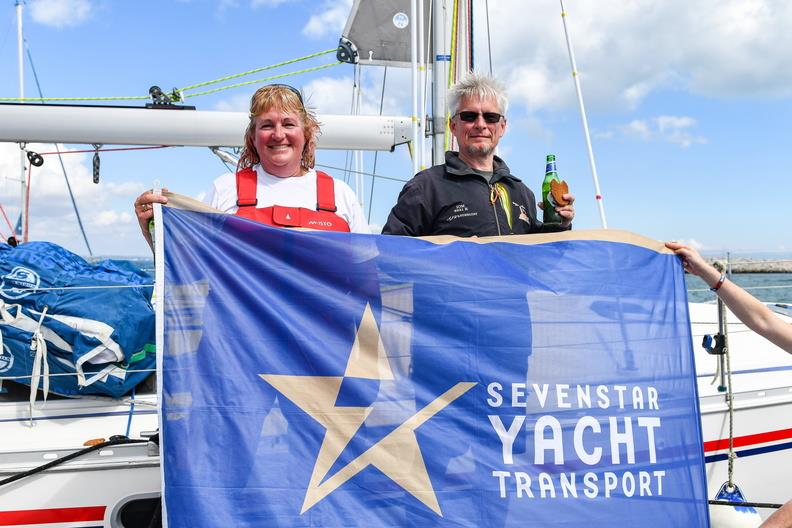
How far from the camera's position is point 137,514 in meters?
3.17

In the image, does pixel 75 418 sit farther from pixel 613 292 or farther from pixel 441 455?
pixel 613 292

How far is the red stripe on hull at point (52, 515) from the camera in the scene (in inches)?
119

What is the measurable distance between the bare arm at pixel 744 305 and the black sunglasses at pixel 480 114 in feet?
3.61

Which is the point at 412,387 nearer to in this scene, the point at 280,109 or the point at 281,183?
the point at 281,183

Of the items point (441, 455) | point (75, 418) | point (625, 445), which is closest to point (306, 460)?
point (441, 455)

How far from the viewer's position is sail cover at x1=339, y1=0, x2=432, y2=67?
662 centimetres

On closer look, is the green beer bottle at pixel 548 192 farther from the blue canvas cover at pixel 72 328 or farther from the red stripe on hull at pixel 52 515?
the red stripe on hull at pixel 52 515

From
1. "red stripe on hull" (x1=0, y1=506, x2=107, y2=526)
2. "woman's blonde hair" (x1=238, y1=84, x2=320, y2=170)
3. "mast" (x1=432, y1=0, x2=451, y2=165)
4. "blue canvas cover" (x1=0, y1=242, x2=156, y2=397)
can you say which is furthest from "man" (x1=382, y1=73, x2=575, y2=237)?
"mast" (x1=432, y1=0, x2=451, y2=165)

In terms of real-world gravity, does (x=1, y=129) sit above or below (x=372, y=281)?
above

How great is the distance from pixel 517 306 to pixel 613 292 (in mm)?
511

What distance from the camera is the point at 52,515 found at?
10.1 feet

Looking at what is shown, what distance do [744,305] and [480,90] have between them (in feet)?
5.59

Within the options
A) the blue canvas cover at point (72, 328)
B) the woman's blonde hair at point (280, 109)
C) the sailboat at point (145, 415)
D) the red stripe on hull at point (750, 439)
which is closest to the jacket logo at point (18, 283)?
the blue canvas cover at point (72, 328)

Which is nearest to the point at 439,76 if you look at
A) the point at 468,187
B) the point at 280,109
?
the point at 468,187
